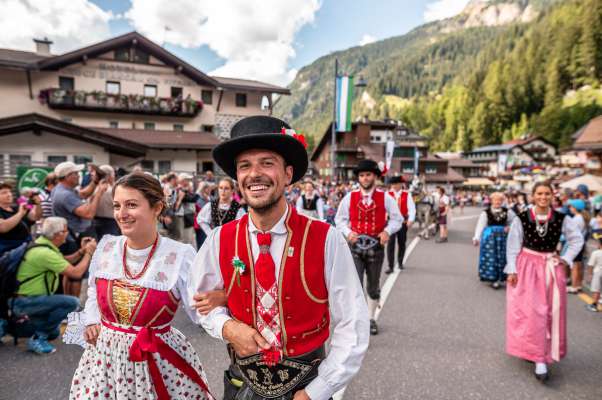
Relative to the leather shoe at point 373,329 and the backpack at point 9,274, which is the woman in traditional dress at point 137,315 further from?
the leather shoe at point 373,329

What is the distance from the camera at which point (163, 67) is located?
890 inches

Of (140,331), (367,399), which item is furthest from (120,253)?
(367,399)

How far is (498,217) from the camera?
7148 millimetres

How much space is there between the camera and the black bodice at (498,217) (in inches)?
281

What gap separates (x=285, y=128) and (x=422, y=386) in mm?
2929

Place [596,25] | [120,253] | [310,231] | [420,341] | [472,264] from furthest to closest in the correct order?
[596,25] < [472,264] < [420,341] < [120,253] < [310,231]

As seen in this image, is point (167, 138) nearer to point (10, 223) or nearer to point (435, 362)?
point (10, 223)

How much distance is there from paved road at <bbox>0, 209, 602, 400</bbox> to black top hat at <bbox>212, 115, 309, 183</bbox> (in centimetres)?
250

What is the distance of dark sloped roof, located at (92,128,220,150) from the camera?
20122 millimetres

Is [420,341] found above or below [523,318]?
below

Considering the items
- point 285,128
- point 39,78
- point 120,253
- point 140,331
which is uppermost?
point 39,78

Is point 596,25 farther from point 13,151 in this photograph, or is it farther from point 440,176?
point 13,151

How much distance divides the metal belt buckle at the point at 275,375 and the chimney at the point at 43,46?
1125 inches

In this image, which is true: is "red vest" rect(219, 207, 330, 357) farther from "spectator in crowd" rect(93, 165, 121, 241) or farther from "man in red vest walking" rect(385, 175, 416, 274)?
"man in red vest walking" rect(385, 175, 416, 274)
